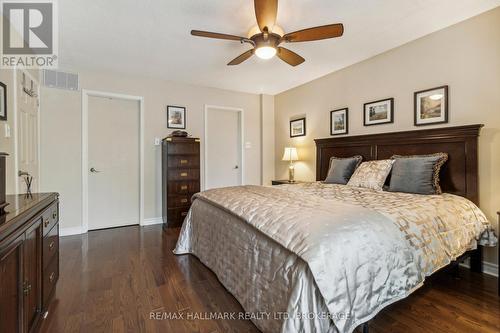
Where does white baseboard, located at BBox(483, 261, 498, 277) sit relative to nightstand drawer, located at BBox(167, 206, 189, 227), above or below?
below

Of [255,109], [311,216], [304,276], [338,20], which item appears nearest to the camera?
[304,276]

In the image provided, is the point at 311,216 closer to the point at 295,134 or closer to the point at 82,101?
the point at 295,134

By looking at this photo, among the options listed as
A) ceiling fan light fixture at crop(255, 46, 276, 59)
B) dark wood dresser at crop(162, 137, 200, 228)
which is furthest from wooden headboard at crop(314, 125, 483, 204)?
dark wood dresser at crop(162, 137, 200, 228)

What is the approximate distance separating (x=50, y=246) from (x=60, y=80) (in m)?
2.79

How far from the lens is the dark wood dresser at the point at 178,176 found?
3.91 metres

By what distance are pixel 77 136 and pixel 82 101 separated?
53 centimetres

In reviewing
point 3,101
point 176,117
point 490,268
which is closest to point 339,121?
point 490,268

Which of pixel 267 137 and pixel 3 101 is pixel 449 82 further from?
pixel 3 101

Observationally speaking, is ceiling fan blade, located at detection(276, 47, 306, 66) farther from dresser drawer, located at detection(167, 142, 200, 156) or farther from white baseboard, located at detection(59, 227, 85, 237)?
white baseboard, located at detection(59, 227, 85, 237)

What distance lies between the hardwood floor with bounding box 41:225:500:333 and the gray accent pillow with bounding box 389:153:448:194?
770 millimetres

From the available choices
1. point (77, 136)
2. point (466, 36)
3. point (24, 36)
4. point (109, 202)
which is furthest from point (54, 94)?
point (466, 36)

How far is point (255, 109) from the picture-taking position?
5160 millimetres

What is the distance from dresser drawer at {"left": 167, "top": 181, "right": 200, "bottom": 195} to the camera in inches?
155

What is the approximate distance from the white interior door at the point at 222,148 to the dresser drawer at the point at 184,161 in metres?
0.56
